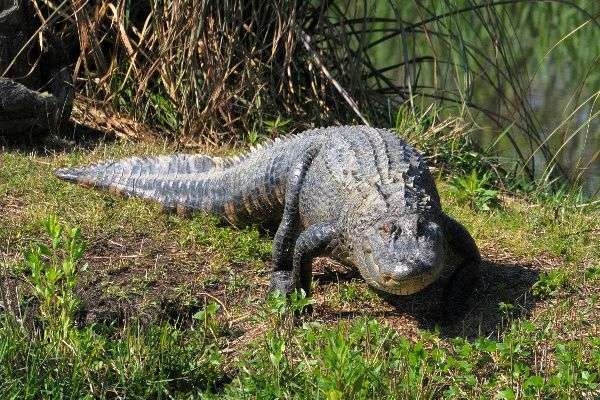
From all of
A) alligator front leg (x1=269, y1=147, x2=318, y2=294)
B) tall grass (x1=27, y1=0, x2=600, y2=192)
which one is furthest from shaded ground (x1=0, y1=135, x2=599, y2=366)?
tall grass (x1=27, y1=0, x2=600, y2=192)

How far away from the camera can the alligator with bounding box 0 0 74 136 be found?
6.65m

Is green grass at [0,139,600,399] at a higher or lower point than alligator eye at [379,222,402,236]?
lower

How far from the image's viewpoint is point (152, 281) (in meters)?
4.71

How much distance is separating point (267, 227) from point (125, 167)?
1.06 metres

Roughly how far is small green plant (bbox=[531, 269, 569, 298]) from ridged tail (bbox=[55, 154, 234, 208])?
84.3 inches

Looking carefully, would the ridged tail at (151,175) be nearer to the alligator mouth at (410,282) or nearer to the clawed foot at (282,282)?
the clawed foot at (282,282)

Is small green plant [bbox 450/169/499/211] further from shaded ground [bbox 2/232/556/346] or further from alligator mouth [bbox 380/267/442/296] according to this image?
alligator mouth [bbox 380/267/442/296]

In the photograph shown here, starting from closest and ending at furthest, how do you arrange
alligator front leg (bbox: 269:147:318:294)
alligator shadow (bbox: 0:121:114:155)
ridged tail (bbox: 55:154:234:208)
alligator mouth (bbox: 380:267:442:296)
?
1. alligator mouth (bbox: 380:267:442:296)
2. alligator front leg (bbox: 269:147:318:294)
3. ridged tail (bbox: 55:154:234:208)
4. alligator shadow (bbox: 0:121:114:155)

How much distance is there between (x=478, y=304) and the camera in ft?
15.0

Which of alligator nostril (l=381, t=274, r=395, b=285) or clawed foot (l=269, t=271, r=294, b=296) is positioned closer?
alligator nostril (l=381, t=274, r=395, b=285)

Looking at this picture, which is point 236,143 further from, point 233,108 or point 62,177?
point 62,177

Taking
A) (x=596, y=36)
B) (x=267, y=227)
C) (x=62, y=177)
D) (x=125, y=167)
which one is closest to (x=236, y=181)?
(x=267, y=227)

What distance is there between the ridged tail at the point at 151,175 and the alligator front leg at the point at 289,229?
85 centimetres

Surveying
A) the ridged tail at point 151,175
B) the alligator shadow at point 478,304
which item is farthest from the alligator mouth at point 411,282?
the ridged tail at point 151,175
